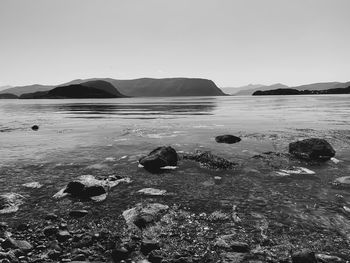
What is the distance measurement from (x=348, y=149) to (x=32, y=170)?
21074 millimetres

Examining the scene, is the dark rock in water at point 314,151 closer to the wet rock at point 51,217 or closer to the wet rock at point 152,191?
the wet rock at point 152,191

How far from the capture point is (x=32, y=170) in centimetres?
1488

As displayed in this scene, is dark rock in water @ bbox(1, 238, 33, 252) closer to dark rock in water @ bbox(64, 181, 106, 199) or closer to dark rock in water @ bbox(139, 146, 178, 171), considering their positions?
dark rock in water @ bbox(64, 181, 106, 199)

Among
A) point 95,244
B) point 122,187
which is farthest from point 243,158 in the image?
point 95,244

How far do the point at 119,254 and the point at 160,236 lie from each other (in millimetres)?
1433

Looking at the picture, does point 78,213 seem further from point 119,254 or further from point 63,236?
point 119,254

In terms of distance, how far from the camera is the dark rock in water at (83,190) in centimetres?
1105

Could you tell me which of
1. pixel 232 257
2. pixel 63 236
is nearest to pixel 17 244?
pixel 63 236

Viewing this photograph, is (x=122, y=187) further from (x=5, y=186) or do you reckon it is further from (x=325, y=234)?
(x=325, y=234)

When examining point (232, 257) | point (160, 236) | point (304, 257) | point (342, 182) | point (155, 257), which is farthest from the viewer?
point (342, 182)

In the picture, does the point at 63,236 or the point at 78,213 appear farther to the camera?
the point at 78,213

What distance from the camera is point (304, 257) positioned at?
6.46m

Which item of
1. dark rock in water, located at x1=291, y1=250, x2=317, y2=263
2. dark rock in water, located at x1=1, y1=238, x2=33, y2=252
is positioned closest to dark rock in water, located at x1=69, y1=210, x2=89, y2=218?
dark rock in water, located at x1=1, y1=238, x2=33, y2=252

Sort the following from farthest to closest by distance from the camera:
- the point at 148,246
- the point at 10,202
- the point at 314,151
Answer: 1. the point at 314,151
2. the point at 10,202
3. the point at 148,246
